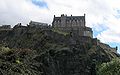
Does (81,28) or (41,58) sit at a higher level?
(81,28)

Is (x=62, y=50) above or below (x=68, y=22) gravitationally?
below

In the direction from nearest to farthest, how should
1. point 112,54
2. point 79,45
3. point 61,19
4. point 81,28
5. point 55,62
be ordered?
point 55,62
point 79,45
point 112,54
point 81,28
point 61,19

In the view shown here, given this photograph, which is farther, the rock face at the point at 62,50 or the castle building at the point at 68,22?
the castle building at the point at 68,22

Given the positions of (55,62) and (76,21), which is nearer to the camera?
(55,62)

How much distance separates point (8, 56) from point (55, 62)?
109077mm

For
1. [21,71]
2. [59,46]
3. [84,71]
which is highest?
[21,71]

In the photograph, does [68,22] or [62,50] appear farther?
[68,22]

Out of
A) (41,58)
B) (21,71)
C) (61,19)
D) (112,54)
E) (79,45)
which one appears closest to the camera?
(21,71)

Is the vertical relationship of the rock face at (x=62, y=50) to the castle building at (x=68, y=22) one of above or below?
below

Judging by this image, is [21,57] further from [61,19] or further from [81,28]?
[61,19]

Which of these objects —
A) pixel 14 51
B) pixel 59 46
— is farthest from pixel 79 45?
pixel 14 51

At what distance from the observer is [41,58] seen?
114 metres

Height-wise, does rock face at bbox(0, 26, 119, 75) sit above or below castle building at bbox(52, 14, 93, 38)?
below

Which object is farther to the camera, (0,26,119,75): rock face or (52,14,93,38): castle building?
(52,14,93,38): castle building
